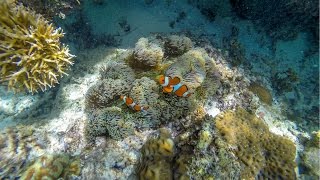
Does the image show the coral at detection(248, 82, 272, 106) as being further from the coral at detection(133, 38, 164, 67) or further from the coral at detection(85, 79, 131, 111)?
the coral at detection(85, 79, 131, 111)

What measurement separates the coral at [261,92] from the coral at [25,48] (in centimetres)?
379

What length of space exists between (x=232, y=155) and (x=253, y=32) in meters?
4.84

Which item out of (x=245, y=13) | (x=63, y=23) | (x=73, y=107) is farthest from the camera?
(x=245, y=13)

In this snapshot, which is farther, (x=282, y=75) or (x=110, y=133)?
(x=282, y=75)

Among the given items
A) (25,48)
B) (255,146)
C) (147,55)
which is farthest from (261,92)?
(25,48)

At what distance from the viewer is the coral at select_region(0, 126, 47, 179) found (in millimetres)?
3699

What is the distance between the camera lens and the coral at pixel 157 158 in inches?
131

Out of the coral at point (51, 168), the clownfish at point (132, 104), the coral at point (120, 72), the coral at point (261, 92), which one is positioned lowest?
the coral at point (261, 92)

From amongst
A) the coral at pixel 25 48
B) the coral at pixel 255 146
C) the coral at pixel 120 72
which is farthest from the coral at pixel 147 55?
the coral at pixel 255 146

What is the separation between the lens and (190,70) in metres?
4.00

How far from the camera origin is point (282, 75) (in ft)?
22.4

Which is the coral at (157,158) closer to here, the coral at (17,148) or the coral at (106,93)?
the coral at (106,93)

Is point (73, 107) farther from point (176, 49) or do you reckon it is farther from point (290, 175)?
point (290, 175)

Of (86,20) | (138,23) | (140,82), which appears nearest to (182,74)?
(140,82)
